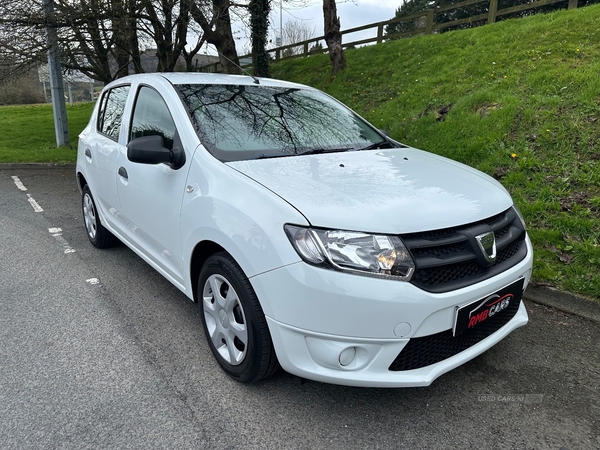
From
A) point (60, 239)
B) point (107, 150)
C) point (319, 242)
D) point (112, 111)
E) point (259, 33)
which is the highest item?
point (259, 33)

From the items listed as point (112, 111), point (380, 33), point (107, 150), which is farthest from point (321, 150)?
point (380, 33)

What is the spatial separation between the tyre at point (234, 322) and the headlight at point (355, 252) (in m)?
0.42

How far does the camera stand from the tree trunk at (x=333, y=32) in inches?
454

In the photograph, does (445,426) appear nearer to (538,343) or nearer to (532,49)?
(538,343)

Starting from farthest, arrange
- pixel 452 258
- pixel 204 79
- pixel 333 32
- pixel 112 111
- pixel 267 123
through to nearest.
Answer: pixel 333 32
pixel 112 111
pixel 204 79
pixel 267 123
pixel 452 258

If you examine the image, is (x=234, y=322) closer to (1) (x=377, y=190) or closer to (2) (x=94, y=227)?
(1) (x=377, y=190)

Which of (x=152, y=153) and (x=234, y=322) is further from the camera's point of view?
(x=152, y=153)

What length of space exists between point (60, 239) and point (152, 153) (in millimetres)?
2997

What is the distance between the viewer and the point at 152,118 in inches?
127

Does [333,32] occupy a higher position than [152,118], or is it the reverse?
[333,32]

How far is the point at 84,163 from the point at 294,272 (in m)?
3.40

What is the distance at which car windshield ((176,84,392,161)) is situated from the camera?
9.04 feet

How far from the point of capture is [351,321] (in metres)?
1.92

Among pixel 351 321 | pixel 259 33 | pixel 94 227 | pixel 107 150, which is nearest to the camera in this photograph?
pixel 351 321
